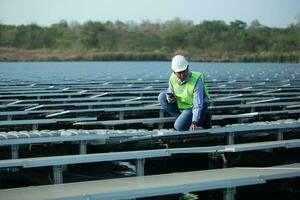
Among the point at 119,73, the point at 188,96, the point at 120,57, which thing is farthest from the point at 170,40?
the point at 188,96

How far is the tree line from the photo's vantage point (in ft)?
197

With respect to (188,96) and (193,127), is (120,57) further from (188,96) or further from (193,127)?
(193,127)

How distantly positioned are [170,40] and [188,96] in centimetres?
6158

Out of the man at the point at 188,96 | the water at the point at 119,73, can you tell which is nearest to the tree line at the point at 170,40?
the water at the point at 119,73

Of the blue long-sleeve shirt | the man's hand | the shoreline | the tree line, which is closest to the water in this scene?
the blue long-sleeve shirt

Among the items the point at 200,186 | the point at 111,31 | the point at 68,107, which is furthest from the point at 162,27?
the point at 200,186

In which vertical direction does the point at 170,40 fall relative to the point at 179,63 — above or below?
above

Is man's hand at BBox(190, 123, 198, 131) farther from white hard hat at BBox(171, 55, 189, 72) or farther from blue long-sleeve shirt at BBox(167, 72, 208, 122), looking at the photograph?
white hard hat at BBox(171, 55, 189, 72)

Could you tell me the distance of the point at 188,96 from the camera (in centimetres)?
655

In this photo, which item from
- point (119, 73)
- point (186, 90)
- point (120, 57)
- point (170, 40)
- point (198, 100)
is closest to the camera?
point (198, 100)

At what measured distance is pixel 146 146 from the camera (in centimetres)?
668

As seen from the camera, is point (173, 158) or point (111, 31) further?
point (111, 31)

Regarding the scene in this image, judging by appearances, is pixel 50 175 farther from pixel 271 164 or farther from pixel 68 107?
pixel 68 107

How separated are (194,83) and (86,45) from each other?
6058 centimetres
